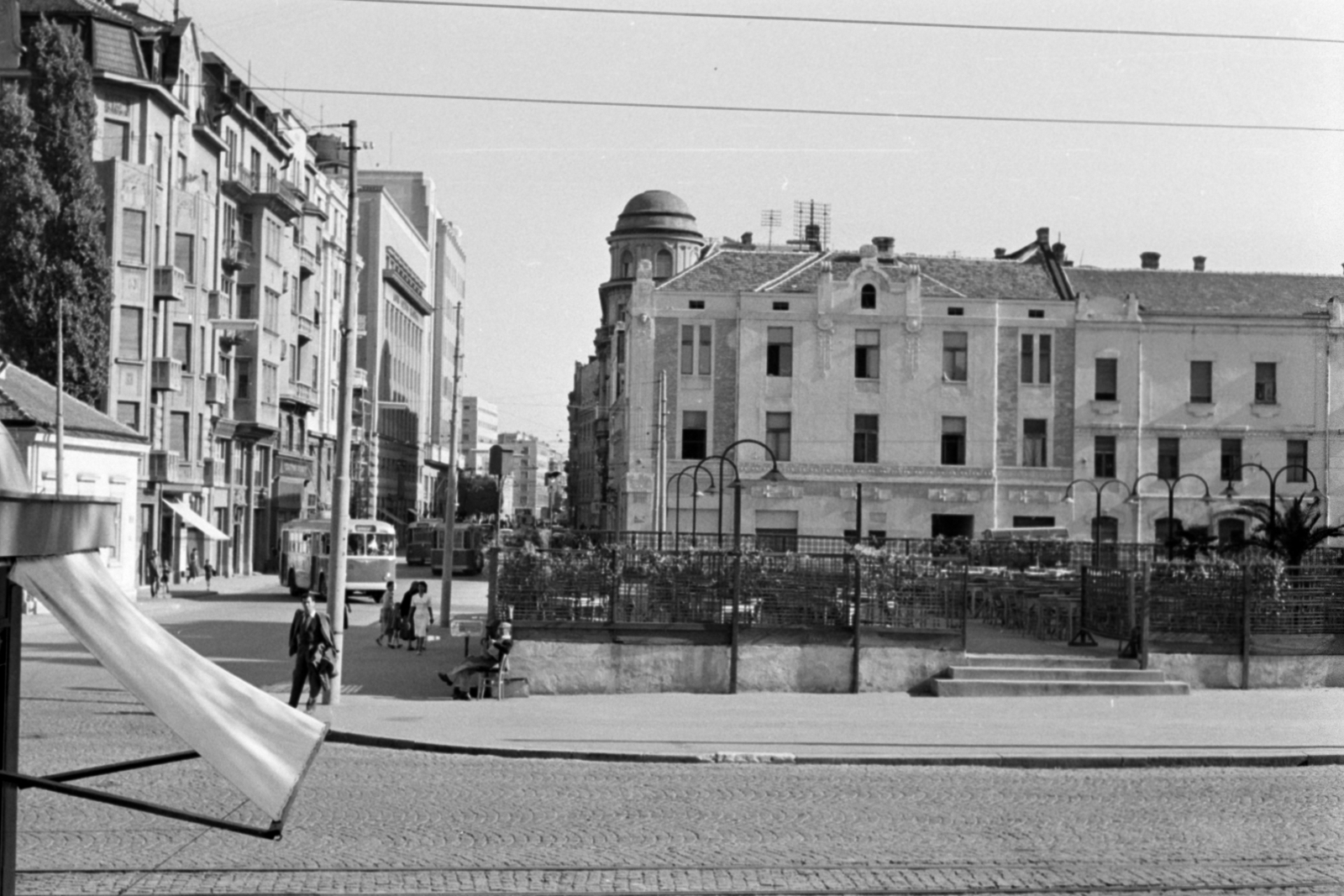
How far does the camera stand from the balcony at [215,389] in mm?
65938

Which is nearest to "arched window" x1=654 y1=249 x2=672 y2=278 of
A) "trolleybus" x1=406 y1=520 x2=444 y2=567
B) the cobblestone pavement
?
"trolleybus" x1=406 y1=520 x2=444 y2=567

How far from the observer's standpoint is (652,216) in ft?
297

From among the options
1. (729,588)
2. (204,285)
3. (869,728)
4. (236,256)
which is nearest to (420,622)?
(729,588)

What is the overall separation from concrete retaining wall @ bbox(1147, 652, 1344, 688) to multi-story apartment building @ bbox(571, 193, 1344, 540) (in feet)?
106

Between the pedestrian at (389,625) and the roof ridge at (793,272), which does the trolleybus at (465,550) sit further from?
Result: the pedestrian at (389,625)

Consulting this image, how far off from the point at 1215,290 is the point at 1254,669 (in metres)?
38.4

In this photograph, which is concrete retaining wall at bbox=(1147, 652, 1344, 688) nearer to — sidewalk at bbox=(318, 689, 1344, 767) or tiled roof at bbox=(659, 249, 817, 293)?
sidewalk at bbox=(318, 689, 1344, 767)

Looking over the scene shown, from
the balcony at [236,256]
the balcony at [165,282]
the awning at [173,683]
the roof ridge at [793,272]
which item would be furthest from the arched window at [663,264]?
the awning at [173,683]

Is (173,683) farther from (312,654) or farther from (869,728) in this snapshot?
(312,654)

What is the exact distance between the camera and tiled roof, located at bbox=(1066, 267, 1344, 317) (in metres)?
60.4

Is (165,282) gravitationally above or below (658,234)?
below

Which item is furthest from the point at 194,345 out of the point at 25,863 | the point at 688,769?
the point at 25,863

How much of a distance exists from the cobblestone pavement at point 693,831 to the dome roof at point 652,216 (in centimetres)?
7347

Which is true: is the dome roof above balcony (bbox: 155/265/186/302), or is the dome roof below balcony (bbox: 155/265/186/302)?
above
